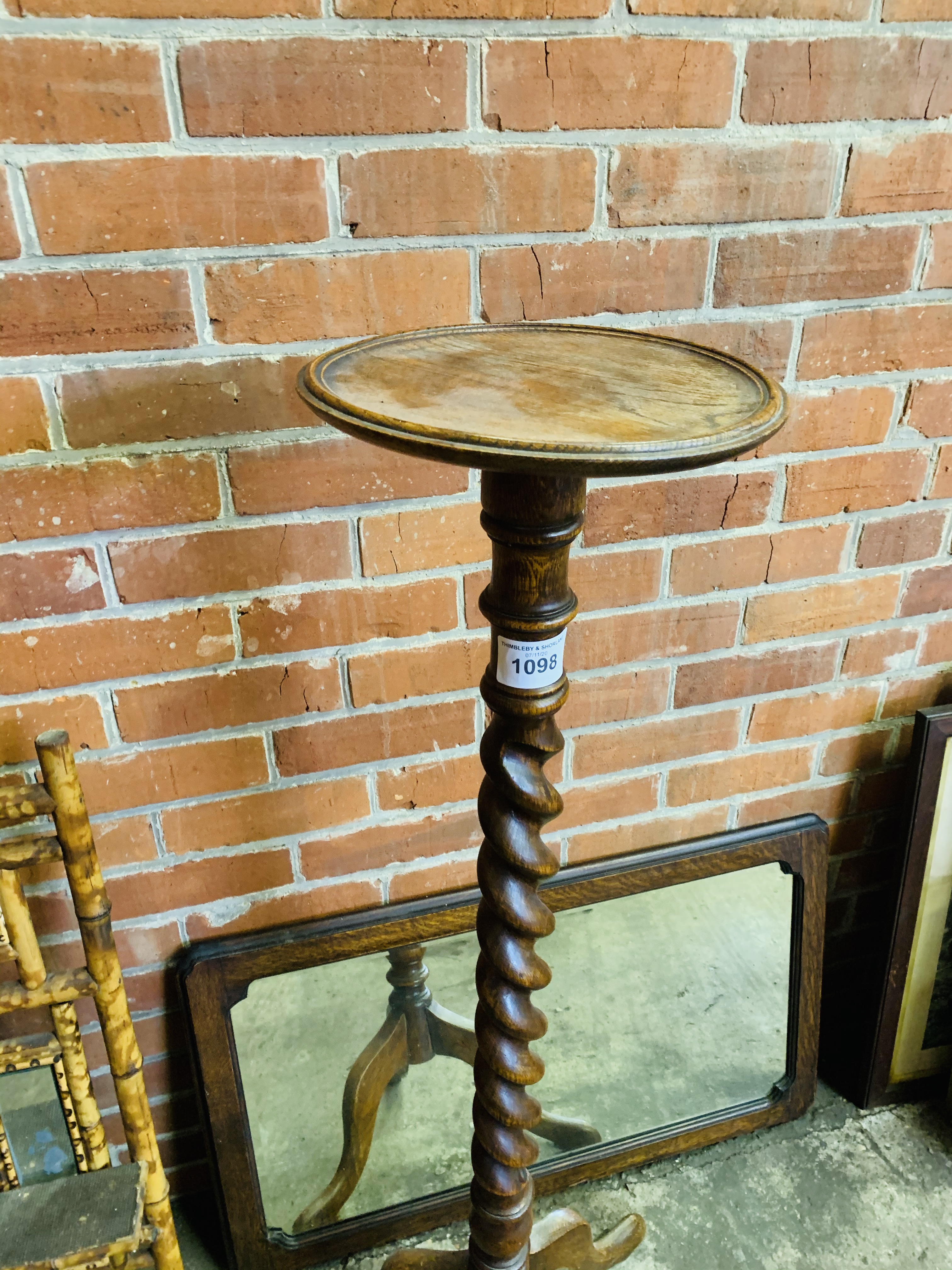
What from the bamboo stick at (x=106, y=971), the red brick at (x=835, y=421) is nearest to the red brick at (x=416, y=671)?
the bamboo stick at (x=106, y=971)

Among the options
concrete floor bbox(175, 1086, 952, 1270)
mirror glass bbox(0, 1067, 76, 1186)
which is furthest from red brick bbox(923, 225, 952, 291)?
mirror glass bbox(0, 1067, 76, 1186)

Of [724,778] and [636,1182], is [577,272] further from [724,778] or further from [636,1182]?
[636,1182]

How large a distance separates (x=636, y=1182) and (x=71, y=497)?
1.24 metres

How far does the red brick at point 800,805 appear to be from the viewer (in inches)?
53.8

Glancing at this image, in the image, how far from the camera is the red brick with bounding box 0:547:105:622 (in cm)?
94

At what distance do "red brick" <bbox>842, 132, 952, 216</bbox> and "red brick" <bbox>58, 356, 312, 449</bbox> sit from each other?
2.17 ft

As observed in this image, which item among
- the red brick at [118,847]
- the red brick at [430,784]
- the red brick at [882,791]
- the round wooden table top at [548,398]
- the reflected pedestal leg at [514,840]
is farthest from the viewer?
the red brick at [882,791]

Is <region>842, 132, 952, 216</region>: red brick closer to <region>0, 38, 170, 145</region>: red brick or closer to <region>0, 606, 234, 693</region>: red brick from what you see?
<region>0, 38, 170, 145</region>: red brick

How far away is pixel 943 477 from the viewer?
1.22m

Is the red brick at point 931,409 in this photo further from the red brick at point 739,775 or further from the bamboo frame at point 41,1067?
the bamboo frame at point 41,1067

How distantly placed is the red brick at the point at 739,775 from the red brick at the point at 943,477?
0.39 meters

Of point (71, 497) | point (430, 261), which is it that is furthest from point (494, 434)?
point (71, 497)

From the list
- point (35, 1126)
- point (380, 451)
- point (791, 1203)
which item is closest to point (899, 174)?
point (380, 451)

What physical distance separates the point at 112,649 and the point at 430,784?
0.43 meters
